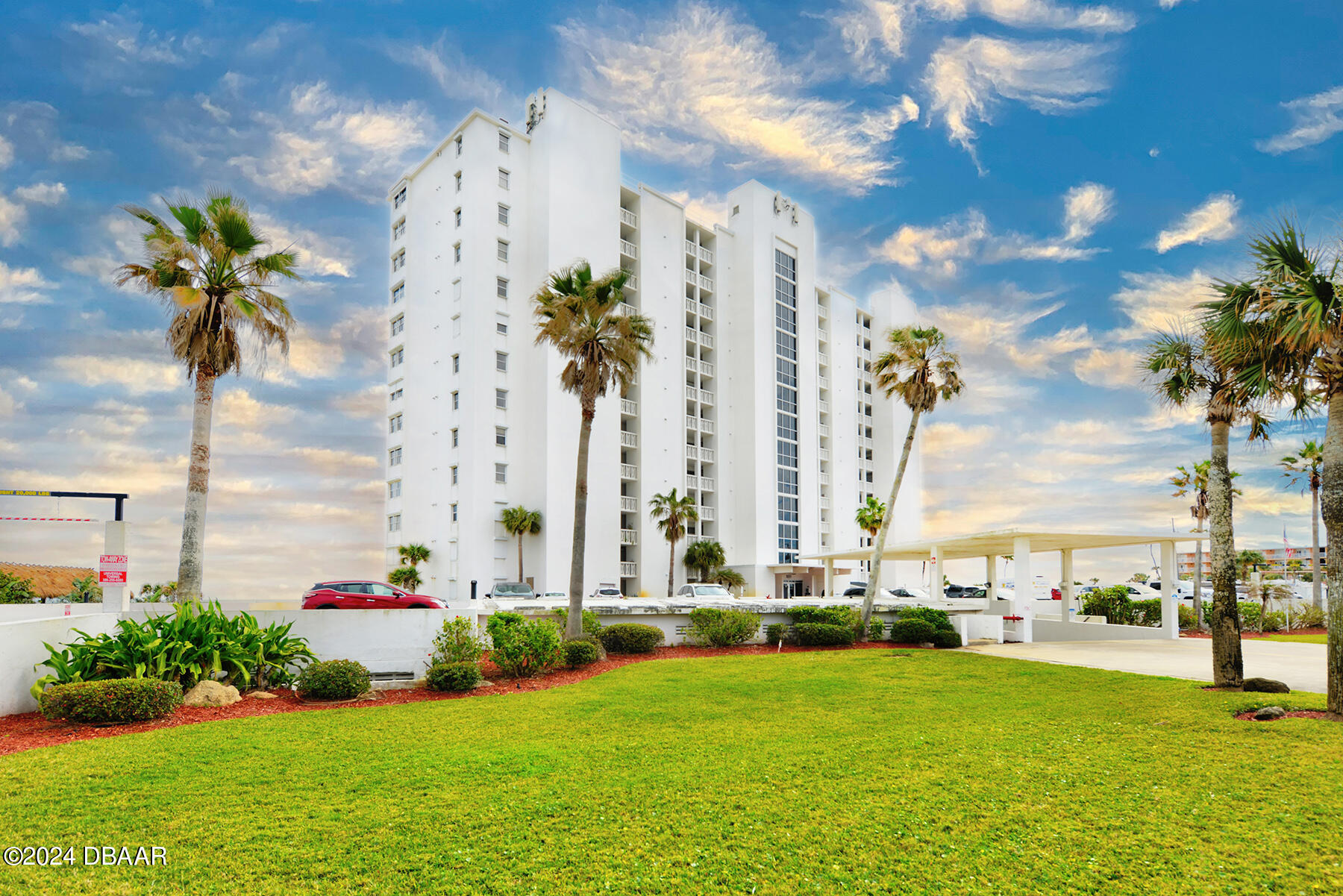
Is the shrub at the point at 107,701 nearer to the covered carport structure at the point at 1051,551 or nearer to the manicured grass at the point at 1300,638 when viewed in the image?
the covered carport structure at the point at 1051,551

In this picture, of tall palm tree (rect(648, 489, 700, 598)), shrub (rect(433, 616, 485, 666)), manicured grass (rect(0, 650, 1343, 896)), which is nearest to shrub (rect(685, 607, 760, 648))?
shrub (rect(433, 616, 485, 666))

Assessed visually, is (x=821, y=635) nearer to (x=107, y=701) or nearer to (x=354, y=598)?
(x=354, y=598)

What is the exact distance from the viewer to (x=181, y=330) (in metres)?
19.1

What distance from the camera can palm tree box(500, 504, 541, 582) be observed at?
48.4 metres

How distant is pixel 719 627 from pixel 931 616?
8.95 m

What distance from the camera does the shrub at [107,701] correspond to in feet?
42.2

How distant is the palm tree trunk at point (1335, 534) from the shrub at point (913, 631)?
16077mm

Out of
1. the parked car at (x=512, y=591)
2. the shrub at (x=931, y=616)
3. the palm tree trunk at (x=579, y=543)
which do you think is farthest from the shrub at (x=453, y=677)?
the parked car at (x=512, y=591)

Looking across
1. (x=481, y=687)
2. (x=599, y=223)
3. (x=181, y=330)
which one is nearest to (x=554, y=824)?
(x=481, y=687)

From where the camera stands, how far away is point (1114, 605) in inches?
1468

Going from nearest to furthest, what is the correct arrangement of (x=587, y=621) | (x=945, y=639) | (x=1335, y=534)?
(x=1335, y=534) → (x=587, y=621) → (x=945, y=639)

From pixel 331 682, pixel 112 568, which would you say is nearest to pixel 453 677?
pixel 331 682

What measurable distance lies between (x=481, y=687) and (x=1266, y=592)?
1717 inches

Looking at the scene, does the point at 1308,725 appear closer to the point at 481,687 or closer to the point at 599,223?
the point at 481,687
